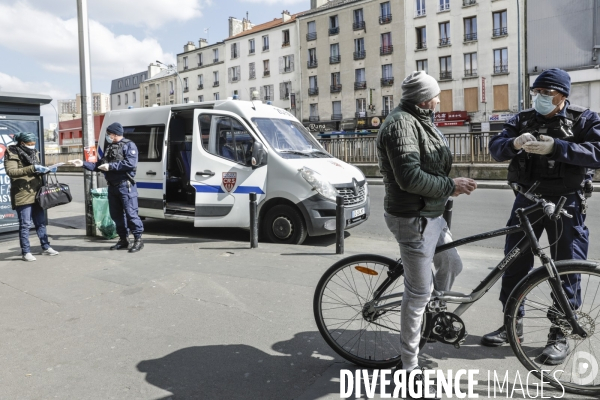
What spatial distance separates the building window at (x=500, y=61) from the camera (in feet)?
131

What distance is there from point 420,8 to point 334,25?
30.2 ft

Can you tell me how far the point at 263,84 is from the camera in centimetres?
5756

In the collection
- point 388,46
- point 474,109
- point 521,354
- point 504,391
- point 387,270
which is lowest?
point 504,391

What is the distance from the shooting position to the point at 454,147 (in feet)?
68.2

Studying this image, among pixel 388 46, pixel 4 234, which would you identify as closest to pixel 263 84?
pixel 388 46

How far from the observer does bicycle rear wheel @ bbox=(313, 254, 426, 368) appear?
3352 millimetres

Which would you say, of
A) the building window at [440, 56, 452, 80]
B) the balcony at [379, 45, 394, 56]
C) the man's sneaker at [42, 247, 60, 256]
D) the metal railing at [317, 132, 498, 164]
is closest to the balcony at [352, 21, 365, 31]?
the balcony at [379, 45, 394, 56]

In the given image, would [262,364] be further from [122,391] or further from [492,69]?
[492,69]

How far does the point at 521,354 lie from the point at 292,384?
55.7 inches

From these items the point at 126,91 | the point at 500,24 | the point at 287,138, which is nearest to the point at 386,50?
the point at 500,24

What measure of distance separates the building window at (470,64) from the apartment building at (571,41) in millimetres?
4437

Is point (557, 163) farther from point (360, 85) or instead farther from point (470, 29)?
point (360, 85)

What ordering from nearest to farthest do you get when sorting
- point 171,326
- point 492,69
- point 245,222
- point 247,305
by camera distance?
1. point 171,326
2. point 247,305
3. point 245,222
4. point 492,69

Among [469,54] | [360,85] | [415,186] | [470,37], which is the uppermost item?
[470,37]
